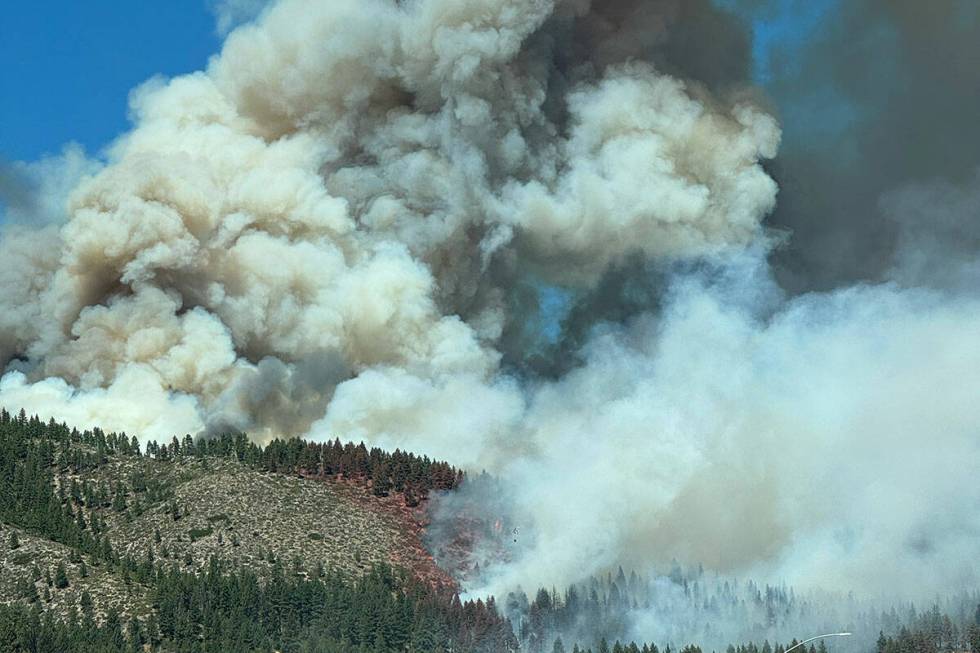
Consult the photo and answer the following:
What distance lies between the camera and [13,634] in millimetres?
194375

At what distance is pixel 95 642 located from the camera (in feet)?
650

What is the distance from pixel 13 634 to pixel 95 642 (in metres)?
8.24

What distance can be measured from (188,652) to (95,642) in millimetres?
9162

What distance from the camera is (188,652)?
199 meters

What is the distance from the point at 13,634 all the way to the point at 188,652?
17.1m
